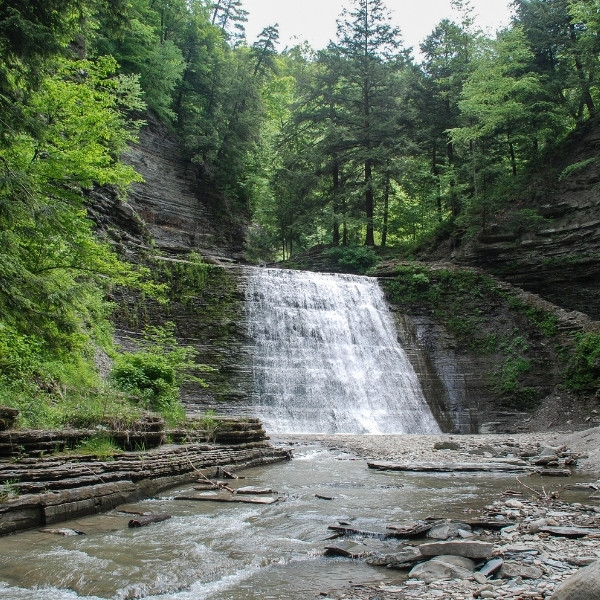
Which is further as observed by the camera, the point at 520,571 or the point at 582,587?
the point at 520,571

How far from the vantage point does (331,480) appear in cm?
799

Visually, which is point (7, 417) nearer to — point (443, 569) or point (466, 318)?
point (443, 569)


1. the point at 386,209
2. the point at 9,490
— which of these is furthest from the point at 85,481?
the point at 386,209

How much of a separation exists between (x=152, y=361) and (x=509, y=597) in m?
9.50

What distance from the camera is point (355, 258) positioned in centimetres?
2622

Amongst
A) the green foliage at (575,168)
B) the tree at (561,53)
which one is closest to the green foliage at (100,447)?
the green foliage at (575,168)

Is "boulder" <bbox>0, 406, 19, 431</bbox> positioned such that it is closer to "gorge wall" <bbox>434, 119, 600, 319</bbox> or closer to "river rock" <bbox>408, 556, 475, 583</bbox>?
"river rock" <bbox>408, 556, 475, 583</bbox>

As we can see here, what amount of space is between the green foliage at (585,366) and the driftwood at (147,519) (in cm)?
1513

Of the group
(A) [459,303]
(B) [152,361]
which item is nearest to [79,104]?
(B) [152,361]

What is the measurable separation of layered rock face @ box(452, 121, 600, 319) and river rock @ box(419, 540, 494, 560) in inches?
761

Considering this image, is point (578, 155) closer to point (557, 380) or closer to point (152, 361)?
point (557, 380)

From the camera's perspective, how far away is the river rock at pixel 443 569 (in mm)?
3451

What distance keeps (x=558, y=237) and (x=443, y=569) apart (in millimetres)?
20349

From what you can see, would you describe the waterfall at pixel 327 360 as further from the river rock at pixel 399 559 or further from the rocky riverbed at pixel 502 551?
the river rock at pixel 399 559
